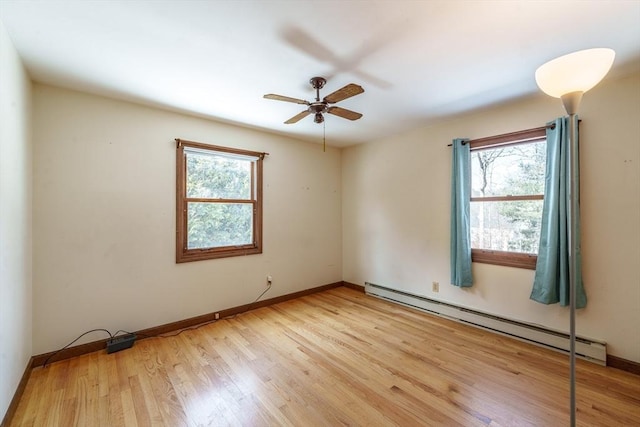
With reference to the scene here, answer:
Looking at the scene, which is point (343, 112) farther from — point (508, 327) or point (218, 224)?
point (508, 327)

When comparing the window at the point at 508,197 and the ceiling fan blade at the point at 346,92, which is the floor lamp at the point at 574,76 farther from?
the window at the point at 508,197

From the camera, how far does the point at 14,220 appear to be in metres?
1.84

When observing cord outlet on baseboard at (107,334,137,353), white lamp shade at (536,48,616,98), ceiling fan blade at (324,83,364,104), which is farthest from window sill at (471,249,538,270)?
cord outlet on baseboard at (107,334,137,353)

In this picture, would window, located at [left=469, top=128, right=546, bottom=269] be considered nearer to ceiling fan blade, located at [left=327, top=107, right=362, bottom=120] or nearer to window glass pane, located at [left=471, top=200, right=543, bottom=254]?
window glass pane, located at [left=471, top=200, right=543, bottom=254]

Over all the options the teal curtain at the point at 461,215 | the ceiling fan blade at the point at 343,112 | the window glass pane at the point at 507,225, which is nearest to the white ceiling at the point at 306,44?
the ceiling fan blade at the point at 343,112

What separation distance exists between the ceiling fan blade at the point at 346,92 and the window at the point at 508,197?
75.2 inches

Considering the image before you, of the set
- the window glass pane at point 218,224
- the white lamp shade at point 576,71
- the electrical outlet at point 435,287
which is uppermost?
the white lamp shade at point 576,71

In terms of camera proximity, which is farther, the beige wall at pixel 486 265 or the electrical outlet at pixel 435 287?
the electrical outlet at pixel 435 287

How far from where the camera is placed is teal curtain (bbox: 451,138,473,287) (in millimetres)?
3055

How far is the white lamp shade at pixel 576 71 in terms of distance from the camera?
1.17 m

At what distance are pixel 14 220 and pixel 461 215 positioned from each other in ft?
12.8

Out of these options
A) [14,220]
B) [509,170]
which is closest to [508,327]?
[509,170]

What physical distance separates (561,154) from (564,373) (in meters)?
1.83

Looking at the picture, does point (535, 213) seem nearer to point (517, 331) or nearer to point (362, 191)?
point (517, 331)
